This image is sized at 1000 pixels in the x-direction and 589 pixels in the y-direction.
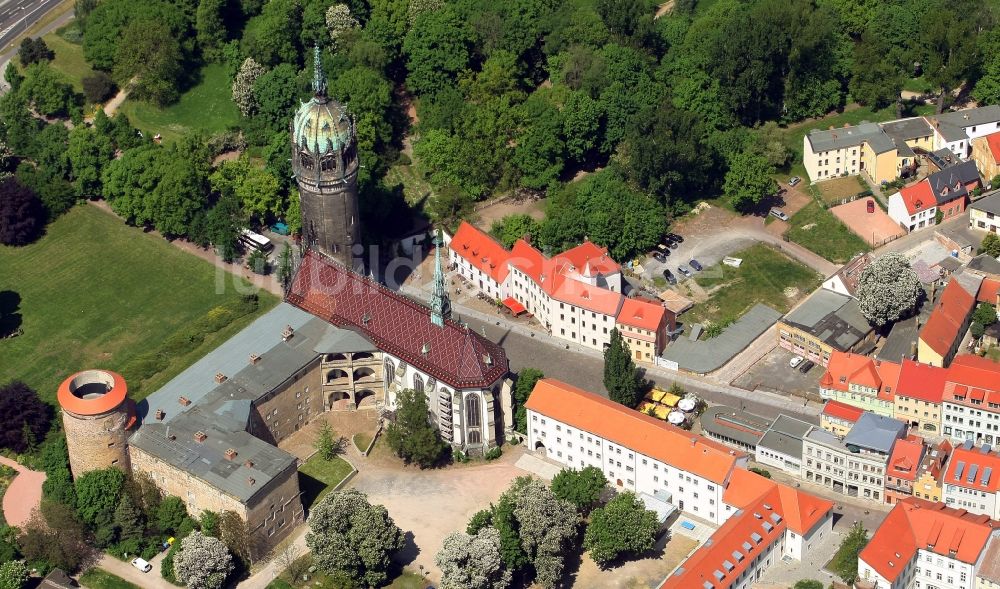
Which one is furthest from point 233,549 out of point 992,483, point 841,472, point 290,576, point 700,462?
point 992,483

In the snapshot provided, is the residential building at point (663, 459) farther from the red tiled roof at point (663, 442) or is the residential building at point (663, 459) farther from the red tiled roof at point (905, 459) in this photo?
the red tiled roof at point (905, 459)

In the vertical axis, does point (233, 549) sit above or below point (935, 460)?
below

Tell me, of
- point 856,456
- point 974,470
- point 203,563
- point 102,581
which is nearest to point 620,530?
point 856,456

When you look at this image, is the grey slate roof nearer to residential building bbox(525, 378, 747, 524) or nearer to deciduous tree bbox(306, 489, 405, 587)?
residential building bbox(525, 378, 747, 524)

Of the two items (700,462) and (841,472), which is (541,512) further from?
(841,472)

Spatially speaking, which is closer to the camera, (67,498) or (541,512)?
(541,512)

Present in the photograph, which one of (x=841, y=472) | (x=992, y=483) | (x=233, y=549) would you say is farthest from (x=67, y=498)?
(x=992, y=483)

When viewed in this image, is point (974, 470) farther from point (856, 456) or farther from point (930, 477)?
point (856, 456)

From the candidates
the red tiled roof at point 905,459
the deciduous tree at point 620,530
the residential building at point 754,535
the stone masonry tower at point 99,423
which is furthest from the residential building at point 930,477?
the stone masonry tower at point 99,423
